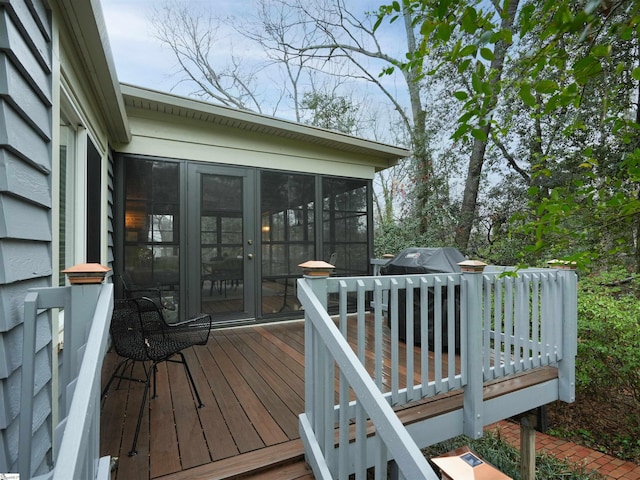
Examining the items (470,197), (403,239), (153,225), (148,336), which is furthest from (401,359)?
(470,197)

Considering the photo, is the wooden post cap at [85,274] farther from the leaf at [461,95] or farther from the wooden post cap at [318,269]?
the leaf at [461,95]

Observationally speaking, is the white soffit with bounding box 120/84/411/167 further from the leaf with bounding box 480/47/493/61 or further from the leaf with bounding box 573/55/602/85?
the leaf with bounding box 573/55/602/85

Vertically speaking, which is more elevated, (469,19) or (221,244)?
(469,19)

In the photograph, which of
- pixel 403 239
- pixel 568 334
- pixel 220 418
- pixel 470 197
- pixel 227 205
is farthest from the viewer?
pixel 470 197

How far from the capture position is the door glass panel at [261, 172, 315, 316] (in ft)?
14.5

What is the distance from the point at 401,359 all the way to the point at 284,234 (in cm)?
225

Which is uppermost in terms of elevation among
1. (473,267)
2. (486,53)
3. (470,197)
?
(470,197)

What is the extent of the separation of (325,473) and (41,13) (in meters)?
2.41

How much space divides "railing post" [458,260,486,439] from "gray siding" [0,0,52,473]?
7.30 feet

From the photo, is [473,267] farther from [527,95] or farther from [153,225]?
[153,225]

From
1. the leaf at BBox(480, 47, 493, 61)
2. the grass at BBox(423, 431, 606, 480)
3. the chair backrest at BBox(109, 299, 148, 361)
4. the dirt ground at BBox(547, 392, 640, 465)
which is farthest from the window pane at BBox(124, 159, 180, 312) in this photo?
the dirt ground at BBox(547, 392, 640, 465)

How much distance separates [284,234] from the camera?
4.53 meters

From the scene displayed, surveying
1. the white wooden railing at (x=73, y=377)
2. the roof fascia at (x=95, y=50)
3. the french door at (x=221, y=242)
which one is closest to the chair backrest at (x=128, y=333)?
the white wooden railing at (x=73, y=377)

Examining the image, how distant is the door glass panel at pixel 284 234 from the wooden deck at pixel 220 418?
1.33m
